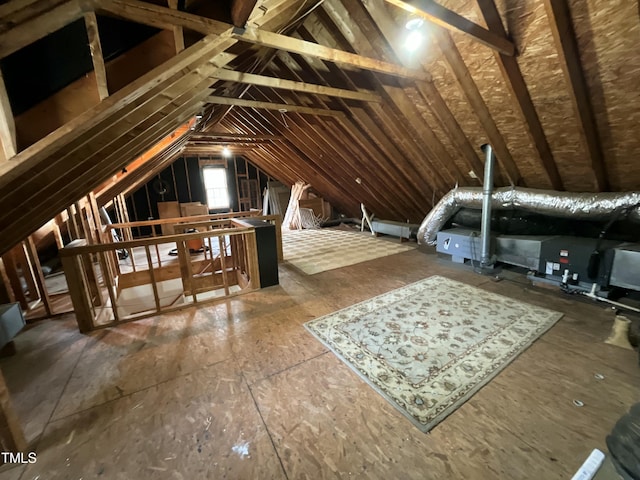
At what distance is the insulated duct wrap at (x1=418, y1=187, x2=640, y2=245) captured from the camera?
2.76m

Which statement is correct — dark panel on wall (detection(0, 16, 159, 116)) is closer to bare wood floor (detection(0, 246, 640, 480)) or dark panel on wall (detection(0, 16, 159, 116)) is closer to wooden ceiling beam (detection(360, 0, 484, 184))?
bare wood floor (detection(0, 246, 640, 480))

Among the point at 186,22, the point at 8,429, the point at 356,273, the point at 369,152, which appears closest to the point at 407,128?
the point at 369,152

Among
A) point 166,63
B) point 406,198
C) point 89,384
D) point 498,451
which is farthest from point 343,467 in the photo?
point 406,198

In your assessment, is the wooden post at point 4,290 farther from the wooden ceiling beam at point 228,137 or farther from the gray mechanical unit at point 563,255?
the gray mechanical unit at point 563,255

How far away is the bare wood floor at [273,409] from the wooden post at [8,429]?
0.28 ft

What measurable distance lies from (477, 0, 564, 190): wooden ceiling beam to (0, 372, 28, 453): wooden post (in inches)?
160

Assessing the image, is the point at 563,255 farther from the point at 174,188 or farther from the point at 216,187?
the point at 174,188

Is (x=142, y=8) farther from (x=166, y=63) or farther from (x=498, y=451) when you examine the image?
(x=498, y=451)

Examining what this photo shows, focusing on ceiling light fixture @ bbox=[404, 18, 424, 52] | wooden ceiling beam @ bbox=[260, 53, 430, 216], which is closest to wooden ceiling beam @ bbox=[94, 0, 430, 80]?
ceiling light fixture @ bbox=[404, 18, 424, 52]

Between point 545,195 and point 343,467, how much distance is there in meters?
3.81

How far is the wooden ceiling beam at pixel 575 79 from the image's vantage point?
1867mm

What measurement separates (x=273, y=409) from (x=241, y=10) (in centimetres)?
233

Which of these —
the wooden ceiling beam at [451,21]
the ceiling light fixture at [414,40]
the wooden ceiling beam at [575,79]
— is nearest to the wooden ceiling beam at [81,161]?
the wooden ceiling beam at [451,21]

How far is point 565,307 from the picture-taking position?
2.76m
